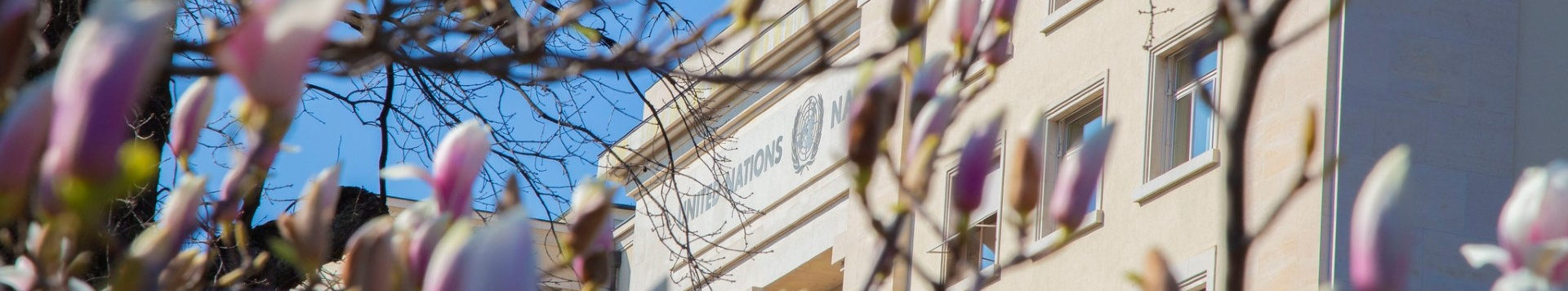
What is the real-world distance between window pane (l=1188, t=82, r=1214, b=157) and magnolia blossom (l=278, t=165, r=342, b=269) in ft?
43.1

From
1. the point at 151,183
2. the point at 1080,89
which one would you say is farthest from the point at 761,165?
the point at 151,183

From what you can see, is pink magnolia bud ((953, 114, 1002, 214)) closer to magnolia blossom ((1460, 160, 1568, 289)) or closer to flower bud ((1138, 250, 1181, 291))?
flower bud ((1138, 250, 1181, 291))

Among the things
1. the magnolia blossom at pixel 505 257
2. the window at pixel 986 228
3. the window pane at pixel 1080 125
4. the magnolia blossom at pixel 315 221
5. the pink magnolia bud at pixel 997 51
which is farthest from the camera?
the window at pixel 986 228

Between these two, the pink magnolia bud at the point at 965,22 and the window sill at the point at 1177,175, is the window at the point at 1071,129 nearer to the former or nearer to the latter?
the window sill at the point at 1177,175

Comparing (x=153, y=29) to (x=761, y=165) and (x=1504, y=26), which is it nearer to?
(x=1504, y=26)

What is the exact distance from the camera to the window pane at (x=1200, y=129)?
14.7m

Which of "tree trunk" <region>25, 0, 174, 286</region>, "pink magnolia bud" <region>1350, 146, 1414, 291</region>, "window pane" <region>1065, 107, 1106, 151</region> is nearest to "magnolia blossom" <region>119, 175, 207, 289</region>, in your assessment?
"pink magnolia bud" <region>1350, 146, 1414, 291</region>

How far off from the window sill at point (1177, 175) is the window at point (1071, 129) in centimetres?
69

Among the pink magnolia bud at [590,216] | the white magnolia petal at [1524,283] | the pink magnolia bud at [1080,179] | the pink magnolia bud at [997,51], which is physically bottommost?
the white magnolia petal at [1524,283]

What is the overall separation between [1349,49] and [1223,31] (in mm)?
12399

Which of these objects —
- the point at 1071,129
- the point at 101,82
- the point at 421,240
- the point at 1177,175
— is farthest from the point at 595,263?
the point at 1071,129

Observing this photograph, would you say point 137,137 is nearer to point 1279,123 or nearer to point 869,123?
point 869,123

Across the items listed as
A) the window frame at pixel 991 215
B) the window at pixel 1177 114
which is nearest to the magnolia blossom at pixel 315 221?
the window at pixel 1177 114

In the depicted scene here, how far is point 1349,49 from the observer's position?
13.6m
